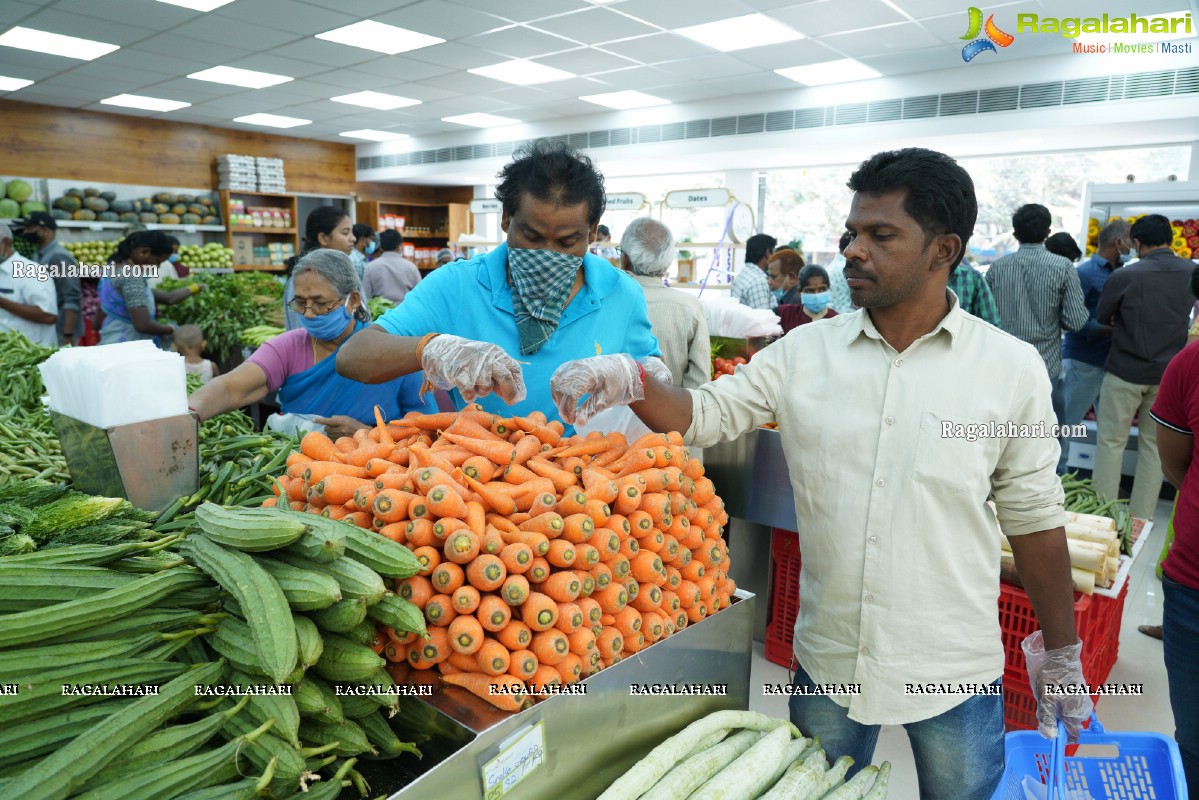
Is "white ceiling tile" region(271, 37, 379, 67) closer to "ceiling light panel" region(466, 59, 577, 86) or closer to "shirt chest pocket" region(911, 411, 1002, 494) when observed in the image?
"ceiling light panel" region(466, 59, 577, 86)

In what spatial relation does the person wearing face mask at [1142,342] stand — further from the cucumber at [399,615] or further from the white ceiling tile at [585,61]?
the cucumber at [399,615]

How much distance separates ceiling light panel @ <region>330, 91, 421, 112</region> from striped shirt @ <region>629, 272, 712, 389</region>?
780 cm

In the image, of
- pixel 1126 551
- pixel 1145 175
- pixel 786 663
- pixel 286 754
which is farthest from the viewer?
pixel 1145 175

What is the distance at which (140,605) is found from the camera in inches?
42.5

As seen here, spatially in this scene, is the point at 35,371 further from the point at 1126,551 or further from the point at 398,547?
the point at 1126,551

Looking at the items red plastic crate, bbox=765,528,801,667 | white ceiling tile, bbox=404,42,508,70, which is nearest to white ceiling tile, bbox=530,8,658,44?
white ceiling tile, bbox=404,42,508,70

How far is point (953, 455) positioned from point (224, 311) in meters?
7.27

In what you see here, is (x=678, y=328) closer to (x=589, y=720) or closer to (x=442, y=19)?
(x=589, y=720)

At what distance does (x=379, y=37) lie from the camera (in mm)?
7539

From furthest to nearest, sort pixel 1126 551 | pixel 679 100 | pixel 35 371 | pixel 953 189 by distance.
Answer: pixel 679 100, pixel 35 371, pixel 1126 551, pixel 953 189

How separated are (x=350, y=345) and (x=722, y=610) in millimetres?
1116

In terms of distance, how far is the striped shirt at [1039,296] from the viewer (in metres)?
5.28

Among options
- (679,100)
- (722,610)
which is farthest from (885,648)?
(679,100)

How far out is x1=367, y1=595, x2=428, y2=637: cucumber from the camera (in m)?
1.17
